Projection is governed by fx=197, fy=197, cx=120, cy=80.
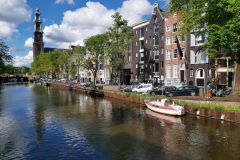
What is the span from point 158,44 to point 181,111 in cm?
3268

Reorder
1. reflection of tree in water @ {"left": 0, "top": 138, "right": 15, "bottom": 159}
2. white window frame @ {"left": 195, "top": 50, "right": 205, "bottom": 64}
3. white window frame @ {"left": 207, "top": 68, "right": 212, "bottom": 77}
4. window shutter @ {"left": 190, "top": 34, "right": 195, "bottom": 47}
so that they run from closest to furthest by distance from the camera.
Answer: reflection of tree in water @ {"left": 0, "top": 138, "right": 15, "bottom": 159}, white window frame @ {"left": 207, "top": 68, "right": 212, "bottom": 77}, white window frame @ {"left": 195, "top": 50, "right": 205, "bottom": 64}, window shutter @ {"left": 190, "top": 34, "right": 195, "bottom": 47}

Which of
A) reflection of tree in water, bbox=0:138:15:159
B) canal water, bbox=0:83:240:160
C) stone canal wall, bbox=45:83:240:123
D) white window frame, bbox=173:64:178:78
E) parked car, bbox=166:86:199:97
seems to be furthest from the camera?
white window frame, bbox=173:64:178:78

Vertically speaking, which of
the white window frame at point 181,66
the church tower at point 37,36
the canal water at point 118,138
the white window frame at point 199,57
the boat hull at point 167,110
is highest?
the church tower at point 37,36

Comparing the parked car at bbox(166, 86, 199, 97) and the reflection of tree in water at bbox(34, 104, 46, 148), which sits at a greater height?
the parked car at bbox(166, 86, 199, 97)

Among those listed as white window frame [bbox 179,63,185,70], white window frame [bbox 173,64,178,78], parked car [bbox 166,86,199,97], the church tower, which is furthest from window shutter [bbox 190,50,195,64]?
the church tower

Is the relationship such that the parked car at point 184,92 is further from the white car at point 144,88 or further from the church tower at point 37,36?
the church tower at point 37,36

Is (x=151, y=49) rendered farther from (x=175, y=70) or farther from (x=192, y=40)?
(x=192, y=40)

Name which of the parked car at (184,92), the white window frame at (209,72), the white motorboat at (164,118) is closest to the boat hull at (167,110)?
the white motorboat at (164,118)

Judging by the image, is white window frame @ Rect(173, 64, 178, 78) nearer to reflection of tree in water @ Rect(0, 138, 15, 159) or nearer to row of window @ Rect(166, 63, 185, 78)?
row of window @ Rect(166, 63, 185, 78)

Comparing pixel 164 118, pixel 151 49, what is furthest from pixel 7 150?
pixel 151 49

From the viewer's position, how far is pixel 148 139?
17.8 m

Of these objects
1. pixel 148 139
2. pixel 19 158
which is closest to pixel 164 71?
pixel 148 139

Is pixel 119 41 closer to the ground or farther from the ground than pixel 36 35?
closer to the ground

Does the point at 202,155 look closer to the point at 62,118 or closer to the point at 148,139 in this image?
the point at 148,139
